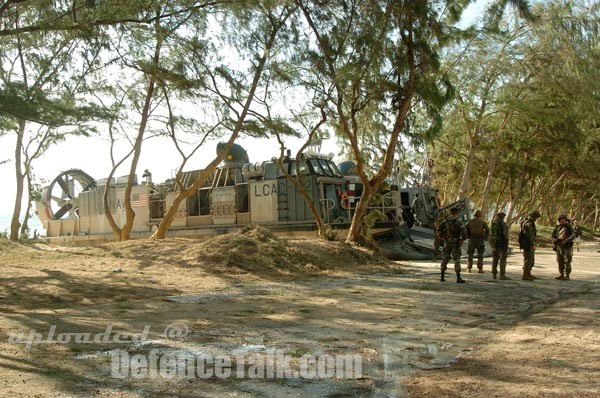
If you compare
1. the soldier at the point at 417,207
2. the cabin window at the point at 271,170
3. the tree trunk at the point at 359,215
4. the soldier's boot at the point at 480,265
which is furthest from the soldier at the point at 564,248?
the cabin window at the point at 271,170

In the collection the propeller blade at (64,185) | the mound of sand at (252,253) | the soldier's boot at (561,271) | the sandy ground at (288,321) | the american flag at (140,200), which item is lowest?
the sandy ground at (288,321)

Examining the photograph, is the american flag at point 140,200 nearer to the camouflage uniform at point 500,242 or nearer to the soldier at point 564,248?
the camouflage uniform at point 500,242

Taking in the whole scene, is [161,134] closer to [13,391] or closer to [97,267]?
[97,267]

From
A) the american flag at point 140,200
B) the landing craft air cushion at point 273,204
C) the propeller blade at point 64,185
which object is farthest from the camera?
the propeller blade at point 64,185

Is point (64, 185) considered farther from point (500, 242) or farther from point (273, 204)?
point (500, 242)

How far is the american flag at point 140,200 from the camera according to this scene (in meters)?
25.5

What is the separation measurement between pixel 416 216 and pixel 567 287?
425 inches

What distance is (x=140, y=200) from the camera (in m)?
25.8

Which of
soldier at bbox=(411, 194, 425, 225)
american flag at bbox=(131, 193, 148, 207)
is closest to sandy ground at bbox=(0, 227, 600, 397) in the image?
soldier at bbox=(411, 194, 425, 225)

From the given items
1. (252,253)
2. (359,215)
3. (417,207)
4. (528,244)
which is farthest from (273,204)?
(528,244)

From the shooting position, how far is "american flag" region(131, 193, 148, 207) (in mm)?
25531

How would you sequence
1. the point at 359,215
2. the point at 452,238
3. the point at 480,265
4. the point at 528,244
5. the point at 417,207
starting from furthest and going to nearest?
the point at 417,207
the point at 359,215
the point at 480,265
the point at 528,244
the point at 452,238

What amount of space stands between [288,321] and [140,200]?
1859 centimetres

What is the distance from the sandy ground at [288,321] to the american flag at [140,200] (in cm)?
954
